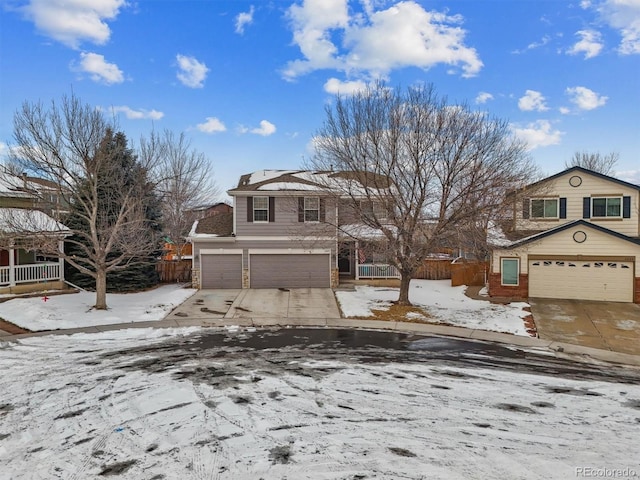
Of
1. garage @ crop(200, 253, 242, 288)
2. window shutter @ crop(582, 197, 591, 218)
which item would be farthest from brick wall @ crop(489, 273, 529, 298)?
garage @ crop(200, 253, 242, 288)

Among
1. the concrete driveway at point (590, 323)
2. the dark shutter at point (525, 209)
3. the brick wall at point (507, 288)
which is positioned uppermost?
the dark shutter at point (525, 209)

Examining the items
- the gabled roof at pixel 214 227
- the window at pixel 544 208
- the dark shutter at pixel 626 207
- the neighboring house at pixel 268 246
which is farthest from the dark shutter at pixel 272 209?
the dark shutter at pixel 626 207

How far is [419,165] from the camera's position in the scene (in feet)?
45.1

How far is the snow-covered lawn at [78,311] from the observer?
40.3 ft

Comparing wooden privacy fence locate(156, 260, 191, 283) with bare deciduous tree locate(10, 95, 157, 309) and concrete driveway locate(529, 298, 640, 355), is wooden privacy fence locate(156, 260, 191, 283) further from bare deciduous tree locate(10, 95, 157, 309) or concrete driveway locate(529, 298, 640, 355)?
concrete driveway locate(529, 298, 640, 355)

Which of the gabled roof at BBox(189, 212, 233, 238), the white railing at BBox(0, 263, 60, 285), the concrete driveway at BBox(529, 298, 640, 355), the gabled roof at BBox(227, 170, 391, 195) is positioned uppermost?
the gabled roof at BBox(227, 170, 391, 195)

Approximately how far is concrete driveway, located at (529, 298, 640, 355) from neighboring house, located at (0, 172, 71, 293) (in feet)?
57.0

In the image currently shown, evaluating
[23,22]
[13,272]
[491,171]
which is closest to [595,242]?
[491,171]

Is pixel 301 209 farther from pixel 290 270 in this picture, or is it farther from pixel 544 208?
pixel 544 208

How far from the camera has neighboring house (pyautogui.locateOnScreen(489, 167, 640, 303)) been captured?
16.5 meters

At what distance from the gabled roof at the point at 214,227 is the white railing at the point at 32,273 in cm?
650

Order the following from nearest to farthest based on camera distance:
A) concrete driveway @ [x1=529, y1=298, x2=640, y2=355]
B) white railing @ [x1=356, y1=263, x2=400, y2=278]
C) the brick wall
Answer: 1. concrete driveway @ [x1=529, y1=298, x2=640, y2=355]
2. the brick wall
3. white railing @ [x1=356, y1=263, x2=400, y2=278]

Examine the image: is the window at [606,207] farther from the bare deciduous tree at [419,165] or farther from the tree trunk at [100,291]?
the tree trunk at [100,291]

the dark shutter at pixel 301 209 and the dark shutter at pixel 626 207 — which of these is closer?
the dark shutter at pixel 626 207
